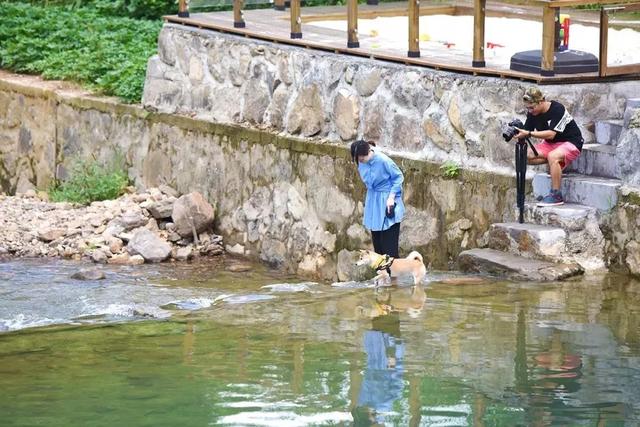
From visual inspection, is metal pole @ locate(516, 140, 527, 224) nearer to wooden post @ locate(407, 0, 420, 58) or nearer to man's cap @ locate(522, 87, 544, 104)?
man's cap @ locate(522, 87, 544, 104)

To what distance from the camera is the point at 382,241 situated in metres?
13.2

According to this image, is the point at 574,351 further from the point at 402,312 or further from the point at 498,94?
the point at 498,94

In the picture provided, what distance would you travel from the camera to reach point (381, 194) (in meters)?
13.0

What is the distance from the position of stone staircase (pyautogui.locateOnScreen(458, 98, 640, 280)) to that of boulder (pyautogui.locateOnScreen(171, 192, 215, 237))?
15.1ft

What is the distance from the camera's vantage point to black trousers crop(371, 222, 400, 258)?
1310 centimetres

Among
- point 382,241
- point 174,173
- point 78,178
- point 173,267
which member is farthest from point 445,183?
point 78,178

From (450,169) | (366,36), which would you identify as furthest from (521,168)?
(366,36)

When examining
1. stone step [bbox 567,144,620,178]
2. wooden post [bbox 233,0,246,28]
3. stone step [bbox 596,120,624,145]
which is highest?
wooden post [bbox 233,0,246,28]

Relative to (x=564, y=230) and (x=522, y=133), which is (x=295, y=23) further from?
(x=564, y=230)

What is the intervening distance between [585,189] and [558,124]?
0.67 m

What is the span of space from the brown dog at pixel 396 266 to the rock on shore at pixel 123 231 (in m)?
4.01

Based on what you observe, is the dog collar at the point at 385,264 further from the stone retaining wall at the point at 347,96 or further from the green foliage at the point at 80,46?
the green foliage at the point at 80,46

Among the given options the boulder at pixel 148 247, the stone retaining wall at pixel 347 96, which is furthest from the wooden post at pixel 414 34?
the boulder at pixel 148 247

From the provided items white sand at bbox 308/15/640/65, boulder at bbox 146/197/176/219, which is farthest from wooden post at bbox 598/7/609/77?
boulder at bbox 146/197/176/219
